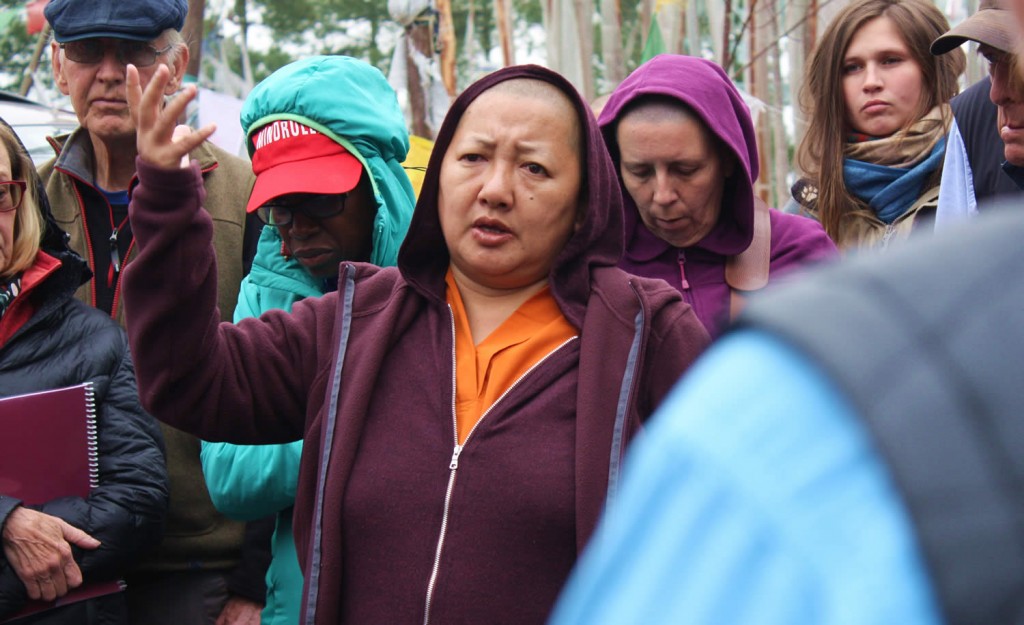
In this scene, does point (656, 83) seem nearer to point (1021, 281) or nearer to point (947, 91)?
point (947, 91)

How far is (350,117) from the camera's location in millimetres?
3332

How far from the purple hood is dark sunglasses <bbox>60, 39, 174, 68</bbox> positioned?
157 centimetres

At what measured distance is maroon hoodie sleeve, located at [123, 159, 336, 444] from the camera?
2172 mm

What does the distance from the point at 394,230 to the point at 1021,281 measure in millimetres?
2734

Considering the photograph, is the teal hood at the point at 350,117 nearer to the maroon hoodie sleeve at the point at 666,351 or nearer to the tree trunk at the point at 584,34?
the maroon hoodie sleeve at the point at 666,351

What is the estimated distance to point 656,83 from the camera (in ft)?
10.6

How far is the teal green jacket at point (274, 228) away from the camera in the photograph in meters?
2.84

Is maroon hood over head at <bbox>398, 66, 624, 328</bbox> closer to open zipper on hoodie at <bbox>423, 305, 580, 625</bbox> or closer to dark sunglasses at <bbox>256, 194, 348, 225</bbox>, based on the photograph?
open zipper on hoodie at <bbox>423, 305, 580, 625</bbox>

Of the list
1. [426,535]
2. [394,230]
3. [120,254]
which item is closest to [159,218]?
[426,535]

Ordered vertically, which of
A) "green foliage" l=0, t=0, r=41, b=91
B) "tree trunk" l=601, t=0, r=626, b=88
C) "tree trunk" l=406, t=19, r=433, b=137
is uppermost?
"green foliage" l=0, t=0, r=41, b=91

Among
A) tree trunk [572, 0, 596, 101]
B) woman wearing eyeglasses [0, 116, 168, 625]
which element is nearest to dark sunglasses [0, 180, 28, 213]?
woman wearing eyeglasses [0, 116, 168, 625]

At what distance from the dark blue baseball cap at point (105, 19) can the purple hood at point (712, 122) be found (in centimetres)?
155

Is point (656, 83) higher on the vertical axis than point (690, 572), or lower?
higher

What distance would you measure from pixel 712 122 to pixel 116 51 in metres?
2.00
